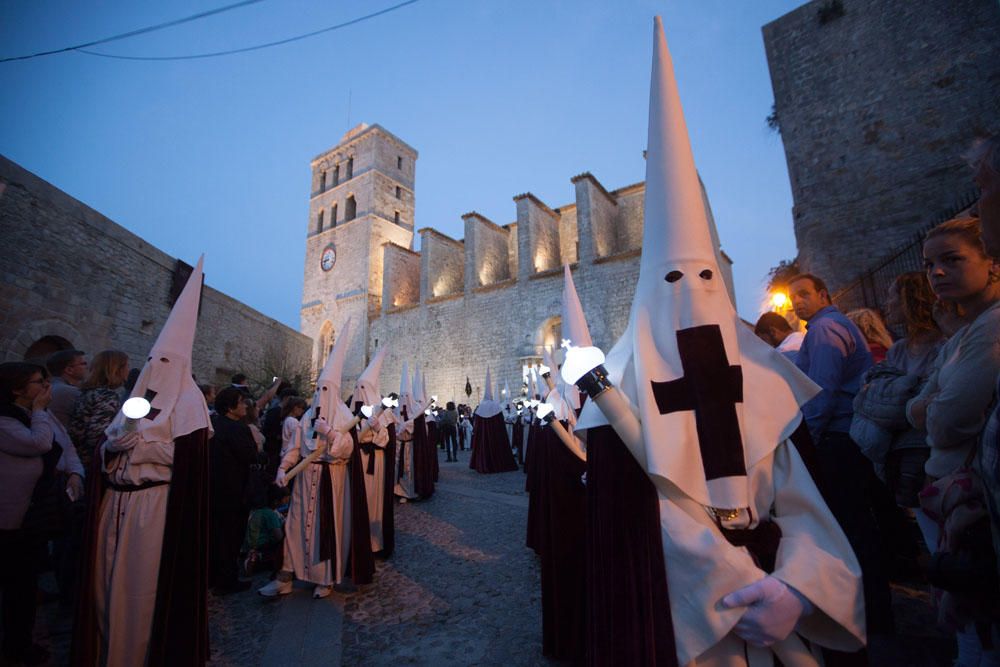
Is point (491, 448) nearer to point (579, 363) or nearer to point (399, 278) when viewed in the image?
point (579, 363)

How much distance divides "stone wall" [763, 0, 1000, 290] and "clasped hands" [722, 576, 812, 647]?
36.5 ft

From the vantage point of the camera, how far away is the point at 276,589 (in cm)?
360

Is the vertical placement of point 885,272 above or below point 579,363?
above

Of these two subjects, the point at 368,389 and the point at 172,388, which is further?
the point at 368,389

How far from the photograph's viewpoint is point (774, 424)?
131 cm

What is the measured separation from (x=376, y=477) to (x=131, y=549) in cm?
280

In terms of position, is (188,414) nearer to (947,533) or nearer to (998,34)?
(947,533)

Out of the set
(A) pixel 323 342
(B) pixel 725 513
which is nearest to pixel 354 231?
(A) pixel 323 342

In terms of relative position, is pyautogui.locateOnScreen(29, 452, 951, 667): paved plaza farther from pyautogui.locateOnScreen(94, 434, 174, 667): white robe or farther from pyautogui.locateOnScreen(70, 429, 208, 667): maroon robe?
pyautogui.locateOnScreen(94, 434, 174, 667): white robe

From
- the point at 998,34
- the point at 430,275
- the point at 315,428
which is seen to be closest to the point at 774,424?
the point at 315,428

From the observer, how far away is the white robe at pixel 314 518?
362 cm

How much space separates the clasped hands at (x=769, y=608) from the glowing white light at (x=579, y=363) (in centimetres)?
71

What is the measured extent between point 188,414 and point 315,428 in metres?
1.18

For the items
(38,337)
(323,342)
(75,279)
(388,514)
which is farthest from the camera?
(323,342)
